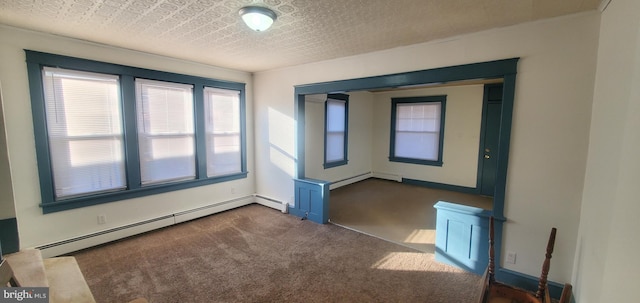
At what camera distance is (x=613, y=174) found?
144cm

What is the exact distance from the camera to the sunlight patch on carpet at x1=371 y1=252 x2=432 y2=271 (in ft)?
9.13

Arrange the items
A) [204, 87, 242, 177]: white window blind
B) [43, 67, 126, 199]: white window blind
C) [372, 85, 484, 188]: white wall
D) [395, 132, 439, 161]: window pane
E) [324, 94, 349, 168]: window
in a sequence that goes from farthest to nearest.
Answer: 1. [395, 132, 439, 161]: window pane
2. [324, 94, 349, 168]: window
3. [372, 85, 484, 188]: white wall
4. [204, 87, 242, 177]: white window blind
5. [43, 67, 126, 199]: white window blind

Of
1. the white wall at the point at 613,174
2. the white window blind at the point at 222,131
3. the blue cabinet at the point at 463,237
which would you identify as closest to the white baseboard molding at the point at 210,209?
the white window blind at the point at 222,131

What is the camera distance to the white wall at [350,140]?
17.5 ft

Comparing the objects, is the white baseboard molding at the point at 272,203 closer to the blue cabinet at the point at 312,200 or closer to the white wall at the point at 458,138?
the blue cabinet at the point at 312,200

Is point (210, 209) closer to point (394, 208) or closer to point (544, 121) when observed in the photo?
point (394, 208)

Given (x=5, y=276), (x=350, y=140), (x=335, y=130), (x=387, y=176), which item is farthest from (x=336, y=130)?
(x=5, y=276)

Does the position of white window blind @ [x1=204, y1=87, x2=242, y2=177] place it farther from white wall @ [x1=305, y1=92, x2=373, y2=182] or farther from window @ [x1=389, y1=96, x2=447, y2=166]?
window @ [x1=389, y1=96, x2=447, y2=166]

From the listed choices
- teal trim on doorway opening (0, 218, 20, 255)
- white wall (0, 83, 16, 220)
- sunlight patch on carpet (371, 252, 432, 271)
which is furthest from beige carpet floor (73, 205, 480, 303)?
white wall (0, 83, 16, 220)

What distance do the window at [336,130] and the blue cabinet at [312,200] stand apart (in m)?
1.60

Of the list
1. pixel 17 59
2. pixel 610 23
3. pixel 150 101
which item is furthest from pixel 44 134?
pixel 610 23

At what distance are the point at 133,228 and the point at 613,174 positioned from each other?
470 centimetres

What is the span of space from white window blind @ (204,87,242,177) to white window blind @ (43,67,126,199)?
1185mm

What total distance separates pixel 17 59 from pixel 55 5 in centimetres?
114
